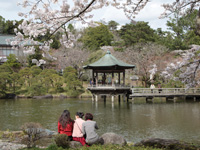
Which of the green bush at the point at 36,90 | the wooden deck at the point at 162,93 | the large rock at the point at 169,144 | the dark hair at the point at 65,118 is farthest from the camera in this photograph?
the green bush at the point at 36,90

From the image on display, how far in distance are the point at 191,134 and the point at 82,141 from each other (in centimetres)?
568

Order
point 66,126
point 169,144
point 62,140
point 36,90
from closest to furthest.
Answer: point 62,140
point 66,126
point 169,144
point 36,90

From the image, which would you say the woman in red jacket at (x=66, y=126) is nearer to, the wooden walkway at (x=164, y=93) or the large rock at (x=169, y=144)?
the large rock at (x=169, y=144)

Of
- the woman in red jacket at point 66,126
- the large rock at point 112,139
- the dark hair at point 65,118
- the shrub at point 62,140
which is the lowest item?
the large rock at point 112,139

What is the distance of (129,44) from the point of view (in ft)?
108

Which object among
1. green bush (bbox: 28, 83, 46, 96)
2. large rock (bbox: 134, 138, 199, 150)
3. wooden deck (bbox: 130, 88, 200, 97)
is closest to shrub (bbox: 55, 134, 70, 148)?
large rock (bbox: 134, 138, 199, 150)

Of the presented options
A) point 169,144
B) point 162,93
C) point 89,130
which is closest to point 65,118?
point 89,130

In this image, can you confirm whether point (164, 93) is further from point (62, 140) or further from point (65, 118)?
point (62, 140)

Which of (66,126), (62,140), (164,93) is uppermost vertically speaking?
(164,93)

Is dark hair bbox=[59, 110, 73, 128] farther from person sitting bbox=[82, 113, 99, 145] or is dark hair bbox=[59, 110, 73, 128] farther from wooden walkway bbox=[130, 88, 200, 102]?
wooden walkway bbox=[130, 88, 200, 102]

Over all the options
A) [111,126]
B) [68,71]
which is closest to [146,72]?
[68,71]

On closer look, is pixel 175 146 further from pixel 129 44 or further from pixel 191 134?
pixel 129 44

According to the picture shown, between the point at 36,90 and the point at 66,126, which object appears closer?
the point at 66,126

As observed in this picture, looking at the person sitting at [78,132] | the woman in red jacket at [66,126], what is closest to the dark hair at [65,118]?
the woman in red jacket at [66,126]
